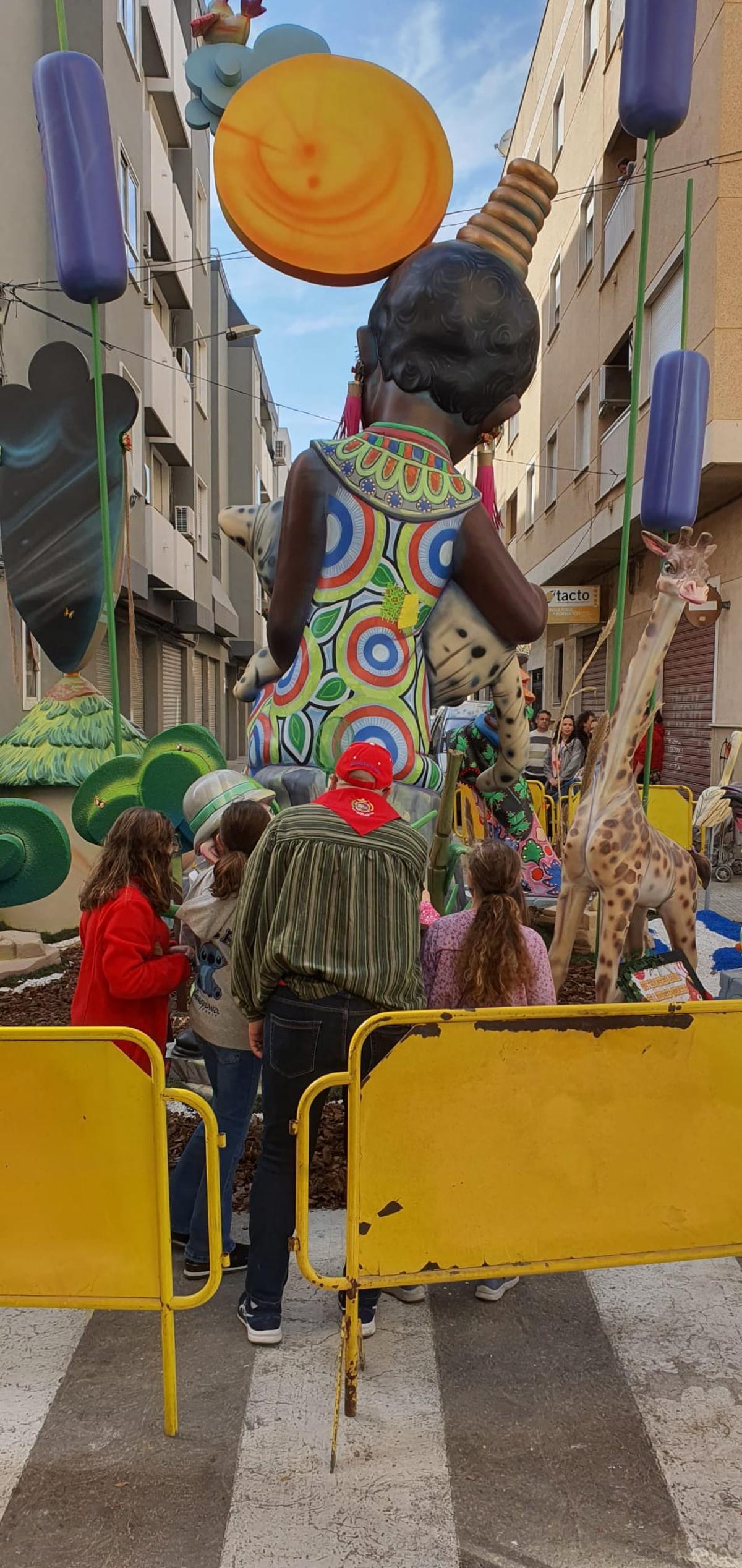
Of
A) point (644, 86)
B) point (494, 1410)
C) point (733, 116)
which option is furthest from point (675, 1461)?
point (733, 116)

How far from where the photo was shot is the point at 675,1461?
2.18 metres

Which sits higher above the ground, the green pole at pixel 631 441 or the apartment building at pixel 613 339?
the apartment building at pixel 613 339

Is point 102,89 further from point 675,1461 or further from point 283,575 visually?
point 675,1461

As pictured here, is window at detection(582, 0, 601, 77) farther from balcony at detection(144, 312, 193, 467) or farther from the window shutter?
balcony at detection(144, 312, 193, 467)

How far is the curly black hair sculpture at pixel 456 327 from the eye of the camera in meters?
3.34

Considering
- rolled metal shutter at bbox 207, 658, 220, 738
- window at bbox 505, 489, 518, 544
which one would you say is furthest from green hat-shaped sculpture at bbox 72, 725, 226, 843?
Result: rolled metal shutter at bbox 207, 658, 220, 738

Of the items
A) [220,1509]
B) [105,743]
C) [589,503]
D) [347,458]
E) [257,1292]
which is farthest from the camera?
[589,503]

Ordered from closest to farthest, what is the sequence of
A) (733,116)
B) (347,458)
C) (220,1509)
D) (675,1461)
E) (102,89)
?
1. (220,1509)
2. (675,1461)
3. (347,458)
4. (102,89)
5. (733,116)

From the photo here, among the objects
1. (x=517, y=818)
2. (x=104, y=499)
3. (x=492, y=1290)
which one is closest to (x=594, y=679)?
(x=517, y=818)

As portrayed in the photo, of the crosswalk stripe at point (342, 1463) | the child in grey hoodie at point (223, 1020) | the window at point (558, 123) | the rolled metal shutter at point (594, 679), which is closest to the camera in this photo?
the crosswalk stripe at point (342, 1463)

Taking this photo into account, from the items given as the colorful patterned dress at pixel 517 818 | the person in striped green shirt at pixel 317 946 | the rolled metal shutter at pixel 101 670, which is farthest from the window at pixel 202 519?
the person in striped green shirt at pixel 317 946

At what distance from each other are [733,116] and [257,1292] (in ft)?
37.2

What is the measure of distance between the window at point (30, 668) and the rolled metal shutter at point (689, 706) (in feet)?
23.8

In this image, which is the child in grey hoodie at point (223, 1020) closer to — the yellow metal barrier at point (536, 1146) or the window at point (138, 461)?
the yellow metal barrier at point (536, 1146)
